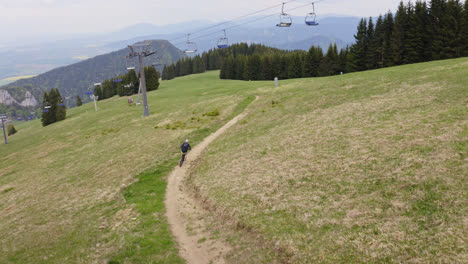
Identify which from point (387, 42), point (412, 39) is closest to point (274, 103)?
point (412, 39)

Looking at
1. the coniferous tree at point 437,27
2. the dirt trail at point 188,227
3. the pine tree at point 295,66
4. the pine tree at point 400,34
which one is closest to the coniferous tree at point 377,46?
the pine tree at point 400,34

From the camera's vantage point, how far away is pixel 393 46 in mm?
77438

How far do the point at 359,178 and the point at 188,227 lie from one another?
34.5 ft

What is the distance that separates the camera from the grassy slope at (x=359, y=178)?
11.2 metres

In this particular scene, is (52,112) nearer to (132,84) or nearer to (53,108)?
(53,108)

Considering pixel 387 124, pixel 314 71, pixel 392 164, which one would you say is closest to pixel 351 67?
pixel 314 71

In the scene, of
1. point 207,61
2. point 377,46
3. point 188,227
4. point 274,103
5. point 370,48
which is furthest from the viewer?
point 207,61

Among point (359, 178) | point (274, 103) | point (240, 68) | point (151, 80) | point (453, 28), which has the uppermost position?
point (240, 68)

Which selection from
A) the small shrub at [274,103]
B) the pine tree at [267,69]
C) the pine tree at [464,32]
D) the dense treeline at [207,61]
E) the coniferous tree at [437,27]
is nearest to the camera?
the small shrub at [274,103]

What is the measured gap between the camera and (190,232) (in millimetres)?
15258

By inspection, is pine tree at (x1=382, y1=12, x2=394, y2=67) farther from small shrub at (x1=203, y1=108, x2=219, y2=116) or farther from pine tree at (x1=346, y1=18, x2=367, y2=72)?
small shrub at (x1=203, y1=108, x2=219, y2=116)

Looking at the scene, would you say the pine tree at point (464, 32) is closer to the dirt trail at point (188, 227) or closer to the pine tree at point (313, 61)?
the pine tree at point (313, 61)

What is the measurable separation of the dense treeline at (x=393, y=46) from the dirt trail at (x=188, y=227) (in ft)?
252

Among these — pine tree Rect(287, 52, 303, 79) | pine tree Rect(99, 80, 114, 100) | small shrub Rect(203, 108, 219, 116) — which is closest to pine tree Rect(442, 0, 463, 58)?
pine tree Rect(287, 52, 303, 79)
